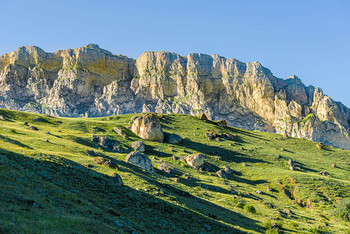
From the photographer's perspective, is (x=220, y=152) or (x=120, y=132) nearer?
(x=220, y=152)

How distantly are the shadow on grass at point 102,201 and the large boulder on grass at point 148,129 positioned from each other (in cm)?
5639

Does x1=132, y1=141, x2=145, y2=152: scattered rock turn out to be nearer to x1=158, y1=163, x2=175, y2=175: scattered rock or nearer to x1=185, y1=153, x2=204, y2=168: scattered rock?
x1=185, y1=153, x2=204, y2=168: scattered rock

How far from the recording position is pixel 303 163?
270 ft

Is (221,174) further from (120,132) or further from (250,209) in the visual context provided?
(120,132)

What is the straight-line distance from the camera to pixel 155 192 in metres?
30.5

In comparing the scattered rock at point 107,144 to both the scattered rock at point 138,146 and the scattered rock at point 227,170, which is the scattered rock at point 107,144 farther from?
the scattered rock at point 227,170

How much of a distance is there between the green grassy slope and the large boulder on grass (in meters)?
3.85

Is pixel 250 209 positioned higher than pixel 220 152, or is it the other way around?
pixel 220 152

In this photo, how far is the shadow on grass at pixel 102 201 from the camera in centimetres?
1756

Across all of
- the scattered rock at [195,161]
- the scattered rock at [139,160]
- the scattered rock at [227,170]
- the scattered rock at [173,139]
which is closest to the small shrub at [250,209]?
the scattered rock at [139,160]

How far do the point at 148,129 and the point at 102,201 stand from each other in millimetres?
65759

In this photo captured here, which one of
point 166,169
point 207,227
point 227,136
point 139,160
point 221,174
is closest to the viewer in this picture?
point 207,227

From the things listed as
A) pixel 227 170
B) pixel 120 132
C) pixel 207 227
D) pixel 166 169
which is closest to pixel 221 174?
pixel 227 170

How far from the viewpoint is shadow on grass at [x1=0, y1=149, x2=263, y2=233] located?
1756cm
